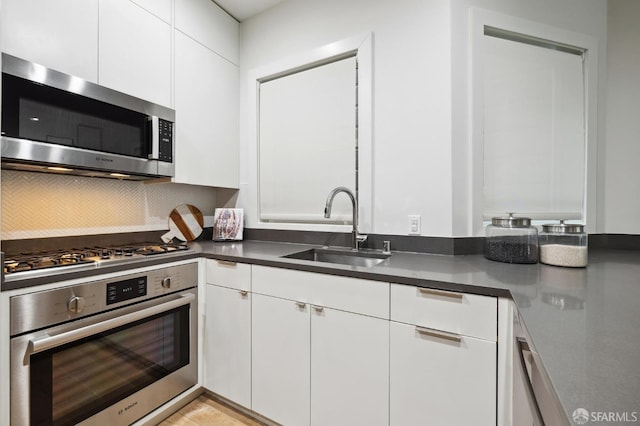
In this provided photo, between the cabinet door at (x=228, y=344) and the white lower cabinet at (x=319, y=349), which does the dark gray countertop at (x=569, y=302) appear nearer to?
the white lower cabinet at (x=319, y=349)

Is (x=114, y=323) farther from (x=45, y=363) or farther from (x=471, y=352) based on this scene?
(x=471, y=352)

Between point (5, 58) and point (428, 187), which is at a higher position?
point (5, 58)

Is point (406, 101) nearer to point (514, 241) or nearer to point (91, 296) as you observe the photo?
point (514, 241)

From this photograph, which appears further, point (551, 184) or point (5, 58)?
point (551, 184)

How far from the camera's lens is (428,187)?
5.18 feet

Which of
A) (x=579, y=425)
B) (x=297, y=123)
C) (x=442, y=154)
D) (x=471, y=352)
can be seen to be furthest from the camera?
(x=297, y=123)

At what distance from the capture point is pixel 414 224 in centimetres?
162

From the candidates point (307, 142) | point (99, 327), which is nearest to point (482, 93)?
point (307, 142)

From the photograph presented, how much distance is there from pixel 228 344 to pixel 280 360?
1.17ft

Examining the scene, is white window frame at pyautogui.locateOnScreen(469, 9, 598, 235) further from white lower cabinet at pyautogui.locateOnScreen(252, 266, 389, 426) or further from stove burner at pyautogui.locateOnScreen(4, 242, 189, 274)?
stove burner at pyautogui.locateOnScreen(4, 242, 189, 274)

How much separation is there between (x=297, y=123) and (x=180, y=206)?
42.2 inches

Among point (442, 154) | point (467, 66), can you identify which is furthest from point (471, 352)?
point (467, 66)

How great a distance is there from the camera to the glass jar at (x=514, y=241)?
1290 mm

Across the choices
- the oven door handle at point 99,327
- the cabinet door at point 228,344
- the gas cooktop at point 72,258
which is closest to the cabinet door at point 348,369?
the cabinet door at point 228,344
